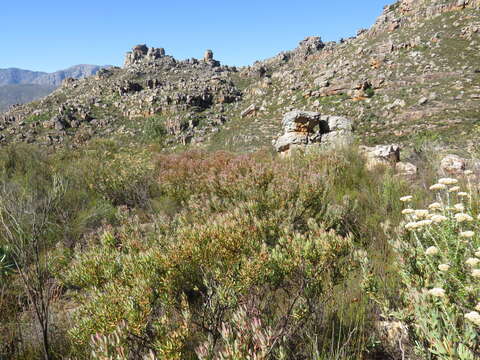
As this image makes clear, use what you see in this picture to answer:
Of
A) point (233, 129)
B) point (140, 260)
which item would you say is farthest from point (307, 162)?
point (233, 129)

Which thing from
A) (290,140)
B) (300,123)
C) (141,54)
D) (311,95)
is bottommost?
(290,140)

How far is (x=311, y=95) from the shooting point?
3984 cm

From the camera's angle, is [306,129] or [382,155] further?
[306,129]

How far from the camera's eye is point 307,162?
6.49 m

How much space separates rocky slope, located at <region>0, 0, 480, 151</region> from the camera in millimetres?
26203

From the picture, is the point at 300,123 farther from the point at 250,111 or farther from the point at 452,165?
the point at 250,111

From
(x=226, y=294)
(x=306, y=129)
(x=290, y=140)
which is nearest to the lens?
(x=226, y=294)

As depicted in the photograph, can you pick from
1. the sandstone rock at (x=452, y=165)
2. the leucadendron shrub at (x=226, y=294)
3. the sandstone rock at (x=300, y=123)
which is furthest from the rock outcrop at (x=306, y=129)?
the leucadendron shrub at (x=226, y=294)

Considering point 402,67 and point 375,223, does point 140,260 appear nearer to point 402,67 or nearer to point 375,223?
point 375,223

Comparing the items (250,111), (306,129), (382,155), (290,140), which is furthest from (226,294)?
(250,111)

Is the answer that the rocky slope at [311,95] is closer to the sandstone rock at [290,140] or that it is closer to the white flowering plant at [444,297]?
the sandstone rock at [290,140]

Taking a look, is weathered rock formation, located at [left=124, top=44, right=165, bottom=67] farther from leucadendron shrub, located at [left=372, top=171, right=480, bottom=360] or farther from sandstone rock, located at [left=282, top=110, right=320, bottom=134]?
leucadendron shrub, located at [left=372, top=171, right=480, bottom=360]

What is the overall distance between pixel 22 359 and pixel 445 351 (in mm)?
3098

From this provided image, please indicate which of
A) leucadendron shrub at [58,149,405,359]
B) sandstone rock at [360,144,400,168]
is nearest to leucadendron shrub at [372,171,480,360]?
leucadendron shrub at [58,149,405,359]
